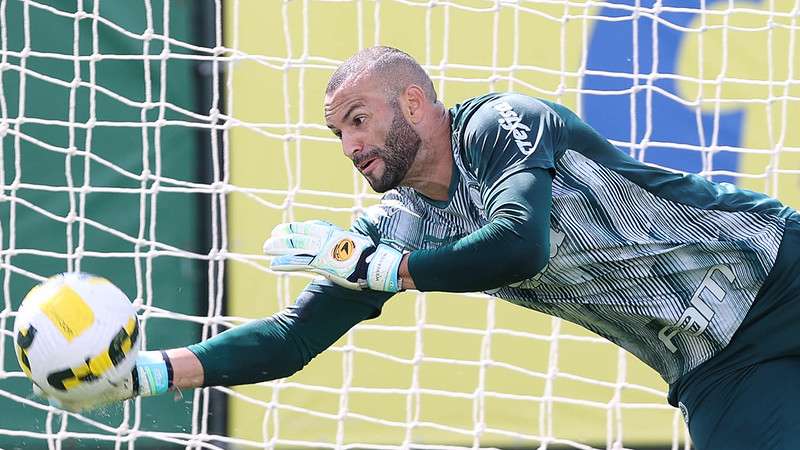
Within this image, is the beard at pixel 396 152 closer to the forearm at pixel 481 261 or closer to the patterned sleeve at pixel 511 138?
the patterned sleeve at pixel 511 138

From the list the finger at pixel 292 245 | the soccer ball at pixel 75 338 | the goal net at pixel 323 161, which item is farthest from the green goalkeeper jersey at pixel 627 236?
the goal net at pixel 323 161

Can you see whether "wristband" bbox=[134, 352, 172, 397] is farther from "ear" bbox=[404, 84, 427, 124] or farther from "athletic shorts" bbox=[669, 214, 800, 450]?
"athletic shorts" bbox=[669, 214, 800, 450]

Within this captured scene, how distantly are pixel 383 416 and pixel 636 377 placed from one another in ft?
3.23

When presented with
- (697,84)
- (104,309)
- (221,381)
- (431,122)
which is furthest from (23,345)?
(697,84)

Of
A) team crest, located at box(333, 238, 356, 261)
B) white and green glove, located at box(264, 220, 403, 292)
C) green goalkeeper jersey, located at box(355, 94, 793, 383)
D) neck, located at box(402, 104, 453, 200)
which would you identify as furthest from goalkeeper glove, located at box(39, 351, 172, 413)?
neck, located at box(402, 104, 453, 200)

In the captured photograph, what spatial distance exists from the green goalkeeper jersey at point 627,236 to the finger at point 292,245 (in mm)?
325

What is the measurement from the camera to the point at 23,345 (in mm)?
2992

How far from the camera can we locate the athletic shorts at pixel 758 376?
318 centimetres

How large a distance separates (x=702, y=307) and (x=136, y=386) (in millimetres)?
1436

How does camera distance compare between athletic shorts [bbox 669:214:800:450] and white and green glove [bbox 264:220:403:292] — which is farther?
athletic shorts [bbox 669:214:800:450]

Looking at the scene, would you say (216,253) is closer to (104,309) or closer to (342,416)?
(342,416)

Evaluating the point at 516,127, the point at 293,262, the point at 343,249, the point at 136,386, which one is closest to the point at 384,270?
the point at 343,249

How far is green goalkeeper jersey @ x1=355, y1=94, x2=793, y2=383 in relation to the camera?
10.4ft

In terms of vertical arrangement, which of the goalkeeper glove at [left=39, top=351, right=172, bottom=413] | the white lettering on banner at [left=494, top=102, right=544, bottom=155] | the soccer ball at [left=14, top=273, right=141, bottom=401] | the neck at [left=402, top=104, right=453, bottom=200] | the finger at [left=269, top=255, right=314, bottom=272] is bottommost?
the goalkeeper glove at [left=39, top=351, right=172, bottom=413]
